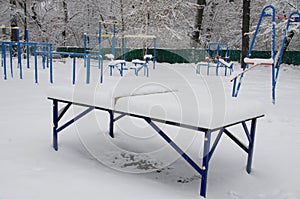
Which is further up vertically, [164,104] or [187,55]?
[187,55]

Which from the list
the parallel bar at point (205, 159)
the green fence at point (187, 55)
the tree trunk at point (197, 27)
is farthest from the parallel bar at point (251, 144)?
the tree trunk at point (197, 27)

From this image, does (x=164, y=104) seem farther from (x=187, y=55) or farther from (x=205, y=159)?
(x=187, y=55)

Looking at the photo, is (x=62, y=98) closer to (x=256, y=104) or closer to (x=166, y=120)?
(x=166, y=120)

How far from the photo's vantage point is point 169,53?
18.3 m

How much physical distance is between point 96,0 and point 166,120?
67.4 ft

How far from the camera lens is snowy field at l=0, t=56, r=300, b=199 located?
2.60 metres

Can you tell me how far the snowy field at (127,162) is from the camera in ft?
8.54

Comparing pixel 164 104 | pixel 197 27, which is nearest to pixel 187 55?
pixel 197 27

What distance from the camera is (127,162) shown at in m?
3.48

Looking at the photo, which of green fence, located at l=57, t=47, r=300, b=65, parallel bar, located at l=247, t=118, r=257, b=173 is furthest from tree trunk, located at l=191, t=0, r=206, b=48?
parallel bar, located at l=247, t=118, r=257, b=173

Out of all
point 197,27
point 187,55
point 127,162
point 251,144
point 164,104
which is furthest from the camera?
point 197,27

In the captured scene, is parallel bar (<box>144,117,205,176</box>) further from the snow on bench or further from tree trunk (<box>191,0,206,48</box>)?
tree trunk (<box>191,0,206,48</box>)

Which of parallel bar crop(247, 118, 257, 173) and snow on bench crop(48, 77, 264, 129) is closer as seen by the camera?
snow on bench crop(48, 77, 264, 129)

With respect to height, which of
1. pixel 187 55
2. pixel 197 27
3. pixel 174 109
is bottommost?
pixel 174 109
